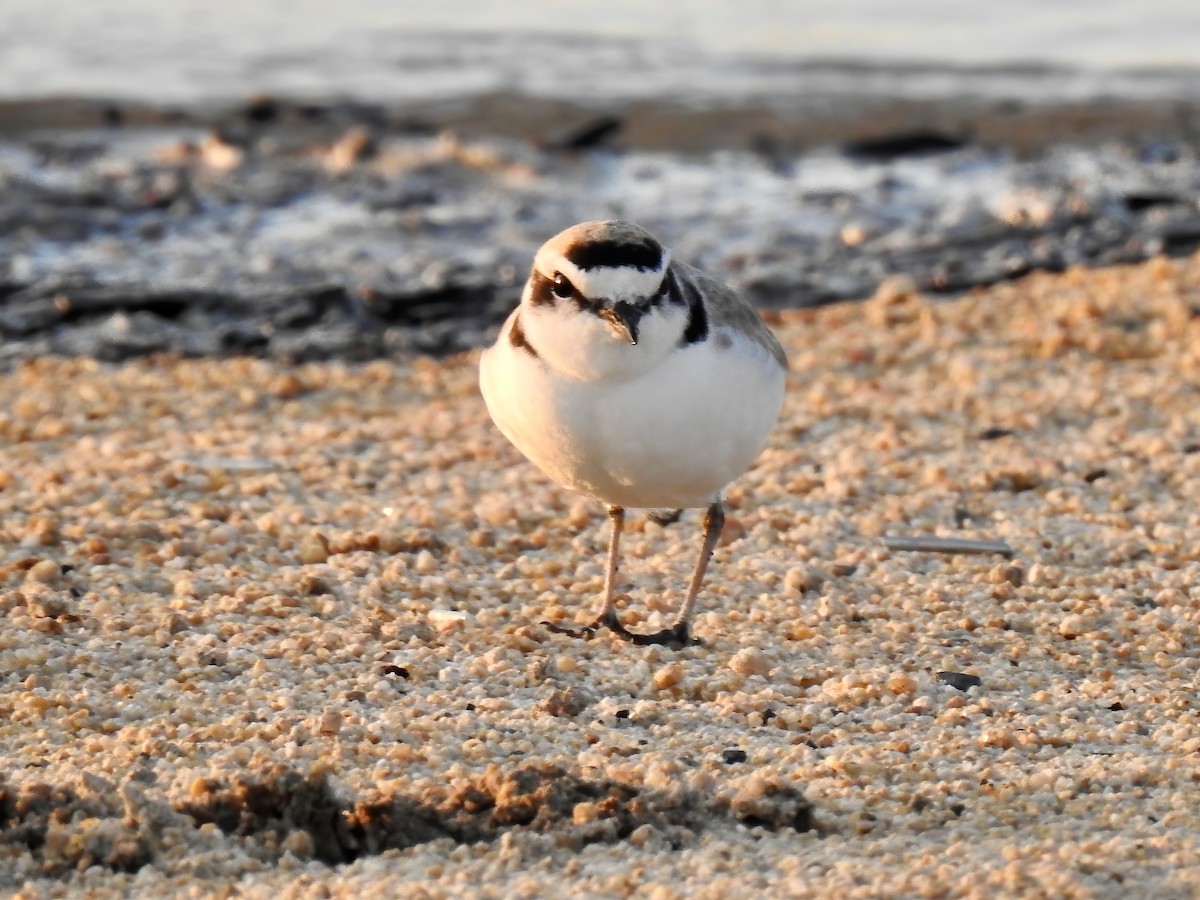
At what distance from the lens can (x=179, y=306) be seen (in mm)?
7602

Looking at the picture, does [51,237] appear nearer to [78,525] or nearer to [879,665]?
[78,525]

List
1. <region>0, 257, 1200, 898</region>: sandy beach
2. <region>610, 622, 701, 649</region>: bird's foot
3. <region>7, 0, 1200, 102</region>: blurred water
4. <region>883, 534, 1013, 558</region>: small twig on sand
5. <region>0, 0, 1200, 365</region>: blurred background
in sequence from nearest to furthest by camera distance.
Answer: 1. <region>0, 257, 1200, 898</region>: sandy beach
2. <region>610, 622, 701, 649</region>: bird's foot
3. <region>883, 534, 1013, 558</region>: small twig on sand
4. <region>0, 0, 1200, 365</region>: blurred background
5. <region>7, 0, 1200, 102</region>: blurred water

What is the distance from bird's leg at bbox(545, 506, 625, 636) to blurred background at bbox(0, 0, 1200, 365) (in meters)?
2.85

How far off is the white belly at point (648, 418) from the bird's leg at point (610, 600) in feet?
1.15

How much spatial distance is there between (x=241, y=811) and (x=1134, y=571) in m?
2.42

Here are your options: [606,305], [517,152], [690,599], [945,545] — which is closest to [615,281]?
[606,305]

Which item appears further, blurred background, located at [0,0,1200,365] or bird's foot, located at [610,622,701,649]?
blurred background, located at [0,0,1200,365]

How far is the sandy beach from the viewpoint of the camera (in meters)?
3.17

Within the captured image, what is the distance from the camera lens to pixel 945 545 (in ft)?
15.6

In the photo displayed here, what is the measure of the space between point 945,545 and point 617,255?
151 centimetres

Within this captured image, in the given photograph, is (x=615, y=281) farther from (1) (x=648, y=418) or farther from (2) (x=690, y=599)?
(2) (x=690, y=599)

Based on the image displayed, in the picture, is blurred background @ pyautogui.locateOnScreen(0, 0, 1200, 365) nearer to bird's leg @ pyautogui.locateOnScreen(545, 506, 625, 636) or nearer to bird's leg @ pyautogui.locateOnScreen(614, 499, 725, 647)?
bird's leg @ pyautogui.locateOnScreen(545, 506, 625, 636)

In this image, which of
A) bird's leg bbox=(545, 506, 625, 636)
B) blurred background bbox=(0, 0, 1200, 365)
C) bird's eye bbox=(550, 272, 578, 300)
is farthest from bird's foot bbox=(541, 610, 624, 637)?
blurred background bbox=(0, 0, 1200, 365)

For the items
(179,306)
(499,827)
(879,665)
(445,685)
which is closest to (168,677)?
(445,685)
